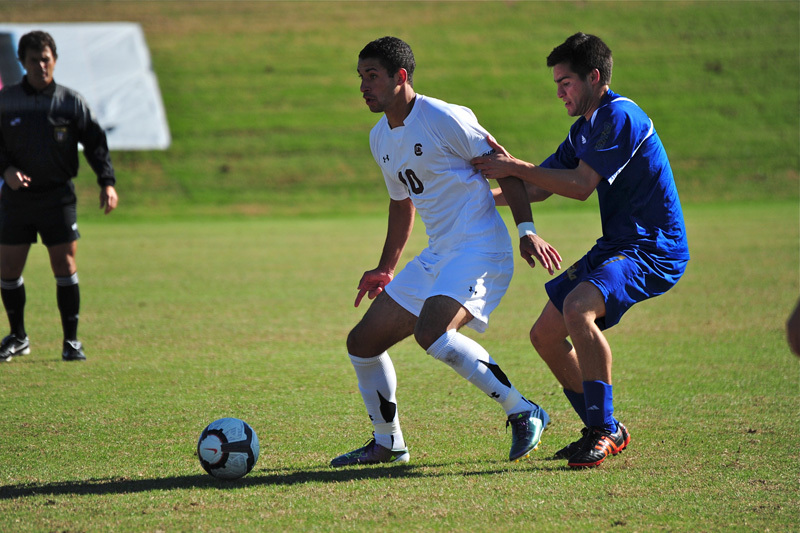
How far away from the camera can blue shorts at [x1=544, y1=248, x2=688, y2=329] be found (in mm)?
4668

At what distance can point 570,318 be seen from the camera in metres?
4.64

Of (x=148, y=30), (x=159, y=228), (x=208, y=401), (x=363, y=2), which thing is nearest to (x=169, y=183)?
(x=159, y=228)

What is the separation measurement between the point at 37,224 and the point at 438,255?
4.55 meters

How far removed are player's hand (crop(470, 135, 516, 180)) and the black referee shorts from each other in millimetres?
4508

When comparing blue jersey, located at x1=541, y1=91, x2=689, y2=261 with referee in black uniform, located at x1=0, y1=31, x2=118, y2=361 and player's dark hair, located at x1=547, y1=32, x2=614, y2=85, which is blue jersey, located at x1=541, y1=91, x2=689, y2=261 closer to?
player's dark hair, located at x1=547, y1=32, x2=614, y2=85

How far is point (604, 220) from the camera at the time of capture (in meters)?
5.03

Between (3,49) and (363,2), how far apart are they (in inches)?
766

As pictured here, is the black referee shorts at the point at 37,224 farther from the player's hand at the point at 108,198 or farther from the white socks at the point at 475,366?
the white socks at the point at 475,366

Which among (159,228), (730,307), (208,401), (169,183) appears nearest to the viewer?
(208,401)

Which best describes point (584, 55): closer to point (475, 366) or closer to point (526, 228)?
point (526, 228)

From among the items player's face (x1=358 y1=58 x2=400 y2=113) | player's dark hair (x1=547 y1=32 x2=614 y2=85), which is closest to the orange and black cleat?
player's dark hair (x1=547 y1=32 x2=614 y2=85)

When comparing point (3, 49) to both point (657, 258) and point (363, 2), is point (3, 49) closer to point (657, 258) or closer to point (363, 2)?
point (363, 2)

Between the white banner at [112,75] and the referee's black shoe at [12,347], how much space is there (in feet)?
70.1

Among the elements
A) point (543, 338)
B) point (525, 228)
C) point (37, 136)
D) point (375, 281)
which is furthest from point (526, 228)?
point (37, 136)
